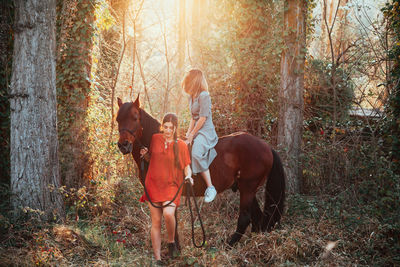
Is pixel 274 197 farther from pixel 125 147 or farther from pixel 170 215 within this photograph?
pixel 125 147

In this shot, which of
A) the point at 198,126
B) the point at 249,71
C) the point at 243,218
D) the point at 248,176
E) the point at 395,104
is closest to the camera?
the point at 198,126

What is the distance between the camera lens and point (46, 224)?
4.52m

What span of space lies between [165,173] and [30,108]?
234 centimetres

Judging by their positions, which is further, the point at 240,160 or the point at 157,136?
the point at 240,160

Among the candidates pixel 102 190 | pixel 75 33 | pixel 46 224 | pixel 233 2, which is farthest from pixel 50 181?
pixel 233 2

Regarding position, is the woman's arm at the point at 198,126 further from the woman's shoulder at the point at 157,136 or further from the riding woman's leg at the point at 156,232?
the riding woman's leg at the point at 156,232

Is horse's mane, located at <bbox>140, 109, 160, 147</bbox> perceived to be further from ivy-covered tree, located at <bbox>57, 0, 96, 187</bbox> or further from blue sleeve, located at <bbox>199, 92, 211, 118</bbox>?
ivy-covered tree, located at <bbox>57, 0, 96, 187</bbox>

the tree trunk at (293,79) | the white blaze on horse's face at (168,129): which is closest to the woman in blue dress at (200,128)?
the white blaze on horse's face at (168,129)

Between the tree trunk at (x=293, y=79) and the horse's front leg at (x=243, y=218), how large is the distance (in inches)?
110

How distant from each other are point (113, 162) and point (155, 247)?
12.6 feet

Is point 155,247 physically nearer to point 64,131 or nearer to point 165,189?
point 165,189

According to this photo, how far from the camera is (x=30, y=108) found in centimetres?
468

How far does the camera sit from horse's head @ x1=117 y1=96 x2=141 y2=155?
3803 mm

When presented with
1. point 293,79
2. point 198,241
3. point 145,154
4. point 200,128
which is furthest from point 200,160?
point 293,79
